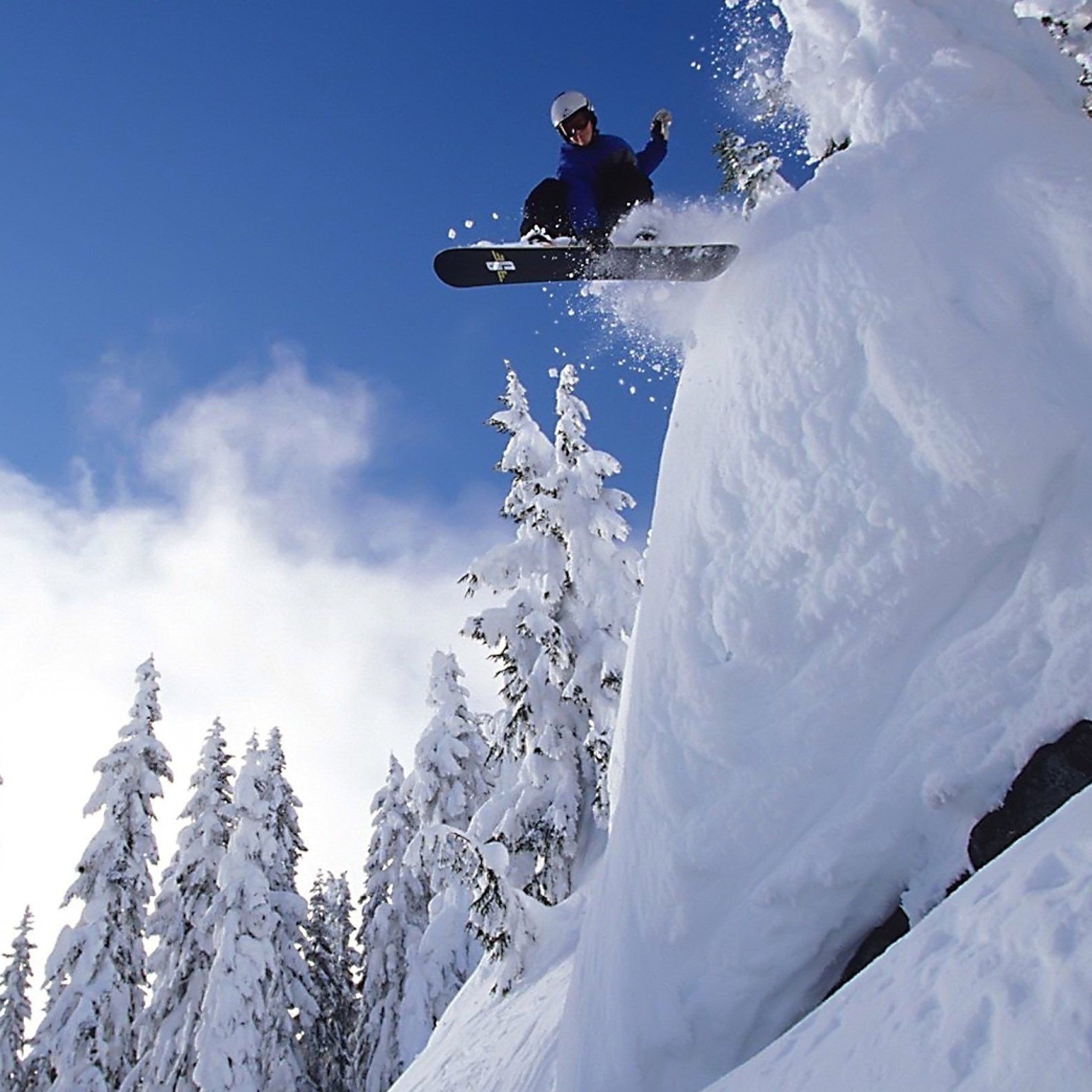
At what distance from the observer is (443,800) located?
2309cm

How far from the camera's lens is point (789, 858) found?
438 cm

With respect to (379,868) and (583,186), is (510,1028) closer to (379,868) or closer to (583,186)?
(583,186)

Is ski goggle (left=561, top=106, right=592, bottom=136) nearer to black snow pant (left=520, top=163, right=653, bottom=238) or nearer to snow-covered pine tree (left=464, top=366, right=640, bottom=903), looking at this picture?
black snow pant (left=520, top=163, right=653, bottom=238)

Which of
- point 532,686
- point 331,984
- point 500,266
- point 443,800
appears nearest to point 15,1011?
point 331,984

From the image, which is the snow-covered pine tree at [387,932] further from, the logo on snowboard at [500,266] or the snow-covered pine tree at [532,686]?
the logo on snowboard at [500,266]

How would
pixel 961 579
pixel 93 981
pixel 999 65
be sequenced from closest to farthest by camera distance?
pixel 961 579 → pixel 999 65 → pixel 93 981

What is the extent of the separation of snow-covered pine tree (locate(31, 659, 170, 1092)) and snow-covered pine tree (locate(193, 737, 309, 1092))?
7.21 feet

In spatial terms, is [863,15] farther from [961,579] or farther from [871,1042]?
[871,1042]

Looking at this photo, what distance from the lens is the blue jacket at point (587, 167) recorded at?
280 inches

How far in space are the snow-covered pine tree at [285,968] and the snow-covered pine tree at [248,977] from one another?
0.15ft

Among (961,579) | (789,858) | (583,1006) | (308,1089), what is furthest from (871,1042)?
(308,1089)

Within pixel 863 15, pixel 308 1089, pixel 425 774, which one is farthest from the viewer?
pixel 308 1089

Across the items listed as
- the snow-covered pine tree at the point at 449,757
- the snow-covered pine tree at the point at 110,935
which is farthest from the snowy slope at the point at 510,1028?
the snow-covered pine tree at the point at 110,935

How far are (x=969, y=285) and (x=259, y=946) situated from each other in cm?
2181
